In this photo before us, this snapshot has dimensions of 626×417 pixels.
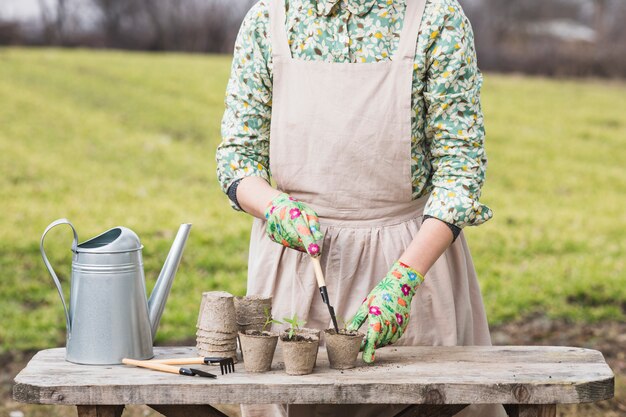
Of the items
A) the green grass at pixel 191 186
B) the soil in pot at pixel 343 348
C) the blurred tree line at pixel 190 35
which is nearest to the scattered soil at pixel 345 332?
the soil in pot at pixel 343 348

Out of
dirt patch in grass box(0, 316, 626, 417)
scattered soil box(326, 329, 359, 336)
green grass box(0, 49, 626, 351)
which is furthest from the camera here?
green grass box(0, 49, 626, 351)

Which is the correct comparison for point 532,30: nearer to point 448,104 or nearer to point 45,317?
point 45,317

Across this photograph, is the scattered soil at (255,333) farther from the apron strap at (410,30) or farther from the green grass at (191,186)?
the green grass at (191,186)

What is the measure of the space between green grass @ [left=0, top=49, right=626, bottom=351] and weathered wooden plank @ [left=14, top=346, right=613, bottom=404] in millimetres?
3542

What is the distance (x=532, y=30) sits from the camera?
2666 cm

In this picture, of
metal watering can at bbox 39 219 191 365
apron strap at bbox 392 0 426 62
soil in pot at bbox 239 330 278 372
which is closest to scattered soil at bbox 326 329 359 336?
soil in pot at bbox 239 330 278 372

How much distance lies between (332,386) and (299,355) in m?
0.10

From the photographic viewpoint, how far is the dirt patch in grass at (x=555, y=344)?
4223 mm

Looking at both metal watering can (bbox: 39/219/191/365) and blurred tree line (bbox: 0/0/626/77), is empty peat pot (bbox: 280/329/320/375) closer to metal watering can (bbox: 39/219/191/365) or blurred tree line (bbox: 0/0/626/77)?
metal watering can (bbox: 39/219/191/365)

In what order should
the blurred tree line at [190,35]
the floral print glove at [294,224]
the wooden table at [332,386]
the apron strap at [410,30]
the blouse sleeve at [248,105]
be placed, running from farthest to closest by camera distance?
the blurred tree line at [190,35]
the blouse sleeve at [248,105]
the apron strap at [410,30]
the floral print glove at [294,224]
the wooden table at [332,386]

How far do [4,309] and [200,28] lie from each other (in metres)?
14.8

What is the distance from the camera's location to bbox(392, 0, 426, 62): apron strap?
226cm

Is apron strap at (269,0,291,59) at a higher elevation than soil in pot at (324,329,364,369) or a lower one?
higher

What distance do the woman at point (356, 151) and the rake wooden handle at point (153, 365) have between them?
0.41m
